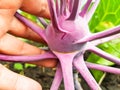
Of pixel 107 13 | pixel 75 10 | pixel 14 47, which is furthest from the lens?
pixel 107 13

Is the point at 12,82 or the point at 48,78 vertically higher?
the point at 12,82

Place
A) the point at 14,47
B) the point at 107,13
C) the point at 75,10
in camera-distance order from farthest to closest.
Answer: the point at 107,13 → the point at 14,47 → the point at 75,10

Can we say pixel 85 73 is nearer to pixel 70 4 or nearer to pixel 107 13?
pixel 70 4

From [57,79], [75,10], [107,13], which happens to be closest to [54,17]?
[75,10]

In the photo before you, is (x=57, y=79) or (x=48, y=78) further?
(x=48, y=78)

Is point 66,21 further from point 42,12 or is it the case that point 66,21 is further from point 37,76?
point 37,76

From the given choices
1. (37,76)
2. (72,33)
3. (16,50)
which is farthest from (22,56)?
(37,76)

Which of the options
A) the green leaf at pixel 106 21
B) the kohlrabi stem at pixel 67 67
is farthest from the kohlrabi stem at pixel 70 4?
the green leaf at pixel 106 21

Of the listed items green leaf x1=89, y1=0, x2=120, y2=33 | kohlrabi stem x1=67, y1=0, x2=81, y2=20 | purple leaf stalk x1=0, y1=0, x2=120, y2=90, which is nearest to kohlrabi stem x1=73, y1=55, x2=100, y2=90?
purple leaf stalk x1=0, y1=0, x2=120, y2=90
